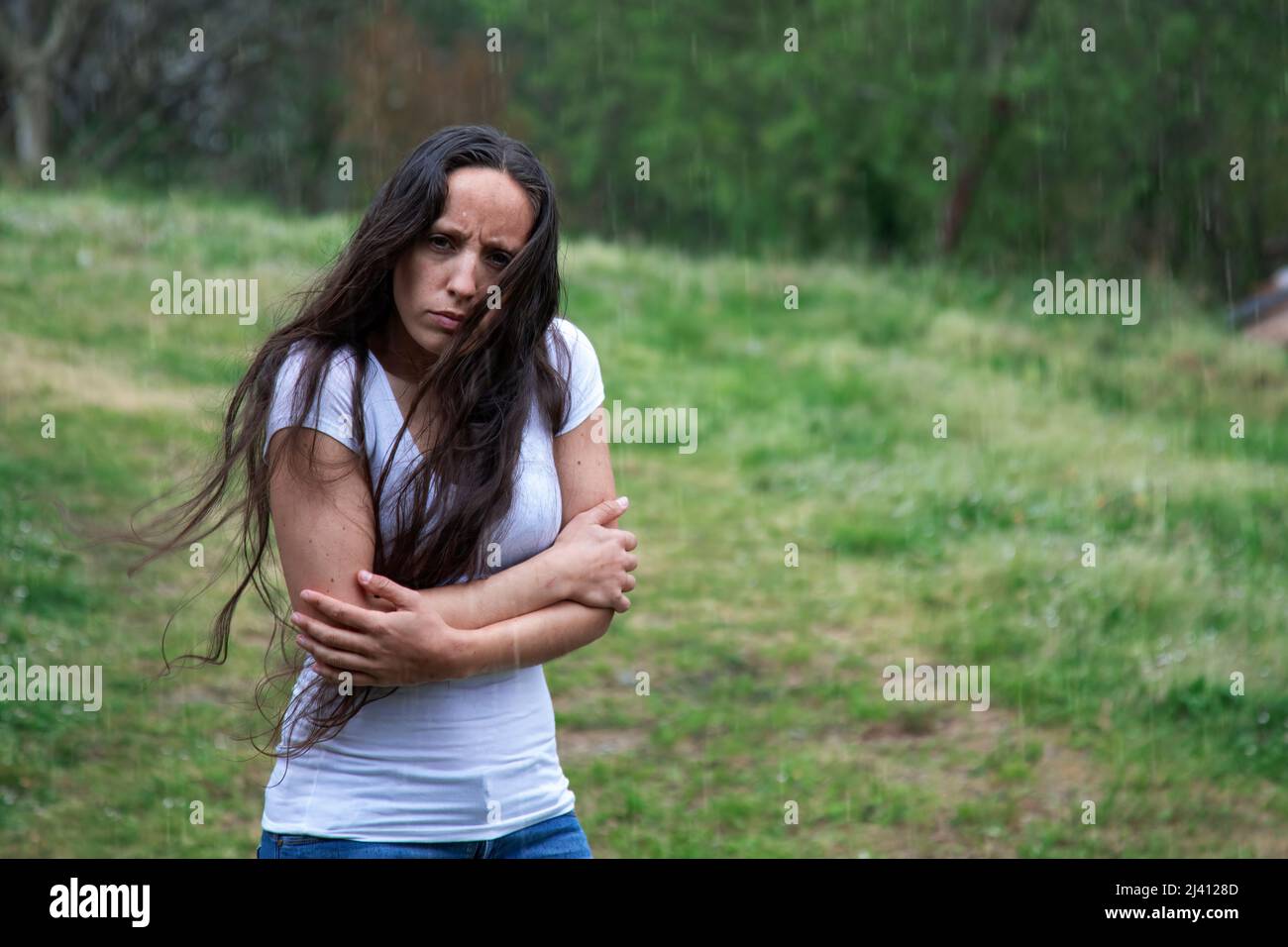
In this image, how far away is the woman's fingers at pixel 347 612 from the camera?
244 cm

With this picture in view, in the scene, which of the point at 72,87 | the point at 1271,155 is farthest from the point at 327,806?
the point at 72,87

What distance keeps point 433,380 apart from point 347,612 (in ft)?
A: 1.49

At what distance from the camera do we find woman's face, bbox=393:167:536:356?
258 centimetres

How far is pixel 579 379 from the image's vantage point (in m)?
2.86

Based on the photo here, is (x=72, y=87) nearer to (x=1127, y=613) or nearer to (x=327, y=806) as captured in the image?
(x=1127, y=613)

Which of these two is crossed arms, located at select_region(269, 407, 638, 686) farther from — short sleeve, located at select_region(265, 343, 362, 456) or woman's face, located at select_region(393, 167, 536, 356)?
woman's face, located at select_region(393, 167, 536, 356)

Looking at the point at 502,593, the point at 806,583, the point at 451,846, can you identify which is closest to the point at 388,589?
the point at 502,593

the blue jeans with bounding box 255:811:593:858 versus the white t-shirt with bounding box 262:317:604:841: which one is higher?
the white t-shirt with bounding box 262:317:604:841

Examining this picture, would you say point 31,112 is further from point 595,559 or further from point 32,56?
point 595,559

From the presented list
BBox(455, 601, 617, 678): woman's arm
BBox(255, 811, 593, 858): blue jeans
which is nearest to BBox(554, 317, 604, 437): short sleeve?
BBox(455, 601, 617, 678): woman's arm

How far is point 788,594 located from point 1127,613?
5.98 ft

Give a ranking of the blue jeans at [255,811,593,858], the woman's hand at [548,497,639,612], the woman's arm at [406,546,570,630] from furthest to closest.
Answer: the woman's hand at [548,497,639,612], the woman's arm at [406,546,570,630], the blue jeans at [255,811,593,858]

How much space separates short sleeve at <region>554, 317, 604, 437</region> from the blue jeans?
0.78 metres

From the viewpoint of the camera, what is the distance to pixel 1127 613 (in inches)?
285
